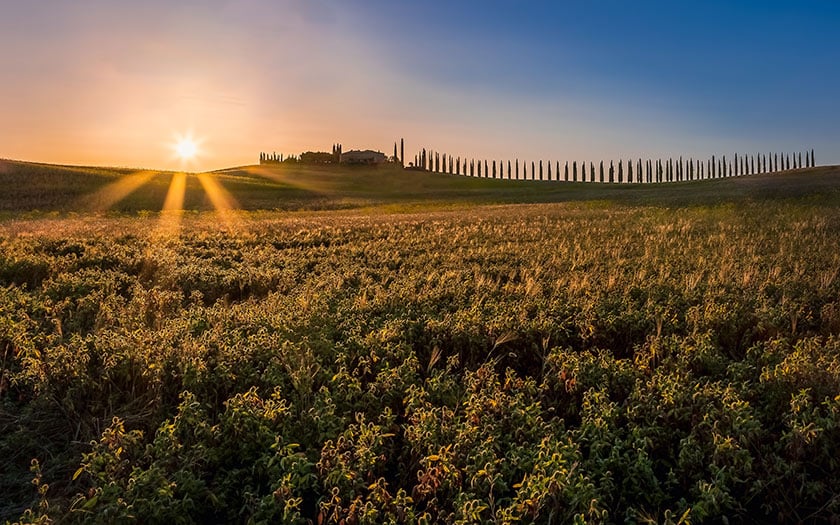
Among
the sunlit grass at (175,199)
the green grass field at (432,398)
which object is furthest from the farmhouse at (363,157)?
the green grass field at (432,398)

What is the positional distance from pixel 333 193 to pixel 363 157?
2471 inches

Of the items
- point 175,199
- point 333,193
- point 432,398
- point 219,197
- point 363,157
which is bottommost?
point 432,398

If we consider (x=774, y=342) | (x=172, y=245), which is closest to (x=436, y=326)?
(x=774, y=342)

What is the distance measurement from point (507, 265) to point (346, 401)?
24.4ft

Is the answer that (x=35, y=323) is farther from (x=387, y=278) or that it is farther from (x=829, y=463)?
(x=829, y=463)

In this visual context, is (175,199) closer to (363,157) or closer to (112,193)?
(112,193)

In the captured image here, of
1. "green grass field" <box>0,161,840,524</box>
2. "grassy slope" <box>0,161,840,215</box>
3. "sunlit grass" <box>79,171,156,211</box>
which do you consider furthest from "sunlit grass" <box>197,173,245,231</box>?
"green grass field" <box>0,161,840,524</box>

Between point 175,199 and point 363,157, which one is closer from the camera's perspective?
point 175,199

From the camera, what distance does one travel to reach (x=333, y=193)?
245 feet

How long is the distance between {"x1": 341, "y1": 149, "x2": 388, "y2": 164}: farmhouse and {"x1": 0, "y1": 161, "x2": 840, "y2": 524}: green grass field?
407 ft

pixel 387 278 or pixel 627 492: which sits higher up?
pixel 387 278

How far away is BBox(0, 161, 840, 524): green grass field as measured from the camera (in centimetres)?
374

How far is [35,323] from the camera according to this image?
24.3 feet

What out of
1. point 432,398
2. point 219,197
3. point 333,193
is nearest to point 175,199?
point 219,197
